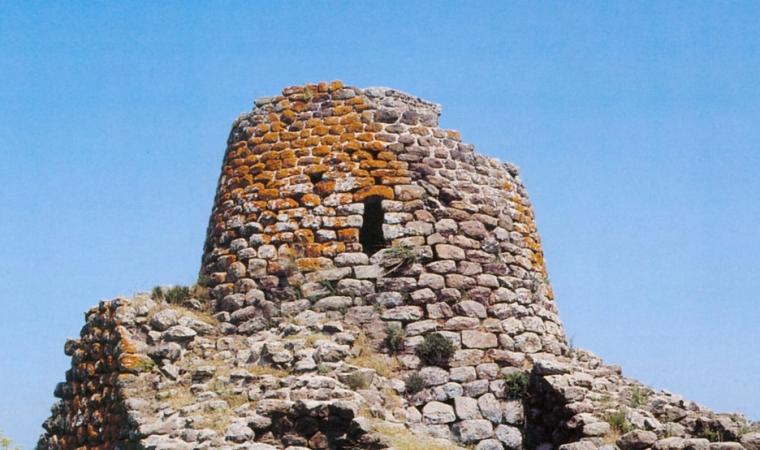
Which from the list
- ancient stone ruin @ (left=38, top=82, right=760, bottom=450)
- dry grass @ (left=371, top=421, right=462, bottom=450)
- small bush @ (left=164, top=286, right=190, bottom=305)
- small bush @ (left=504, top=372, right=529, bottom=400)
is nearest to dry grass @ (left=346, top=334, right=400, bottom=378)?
ancient stone ruin @ (left=38, top=82, right=760, bottom=450)

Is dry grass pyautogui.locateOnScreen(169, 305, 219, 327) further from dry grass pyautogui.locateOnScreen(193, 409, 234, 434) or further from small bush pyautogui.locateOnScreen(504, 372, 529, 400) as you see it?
small bush pyautogui.locateOnScreen(504, 372, 529, 400)

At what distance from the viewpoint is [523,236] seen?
12.7 m

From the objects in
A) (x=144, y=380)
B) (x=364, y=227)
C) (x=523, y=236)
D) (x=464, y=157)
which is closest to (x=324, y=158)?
(x=364, y=227)

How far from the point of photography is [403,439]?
903 cm

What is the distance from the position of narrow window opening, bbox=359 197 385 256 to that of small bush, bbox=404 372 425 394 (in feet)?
6.06

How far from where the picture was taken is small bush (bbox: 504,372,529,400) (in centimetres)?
1080

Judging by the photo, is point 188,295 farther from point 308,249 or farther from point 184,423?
point 184,423

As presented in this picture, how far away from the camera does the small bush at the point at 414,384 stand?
35.0 ft

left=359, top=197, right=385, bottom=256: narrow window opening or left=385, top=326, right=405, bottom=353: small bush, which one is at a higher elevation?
left=359, top=197, right=385, bottom=256: narrow window opening

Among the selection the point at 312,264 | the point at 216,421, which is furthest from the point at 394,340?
the point at 216,421

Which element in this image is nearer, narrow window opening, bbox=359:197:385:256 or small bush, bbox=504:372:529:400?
small bush, bbox=504:372:529:400

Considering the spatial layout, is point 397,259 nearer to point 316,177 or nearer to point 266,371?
point 316,177

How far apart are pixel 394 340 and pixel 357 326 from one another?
0.47 m

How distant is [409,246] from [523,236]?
1.87 metres
